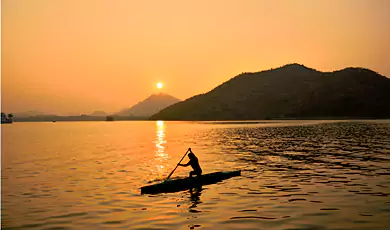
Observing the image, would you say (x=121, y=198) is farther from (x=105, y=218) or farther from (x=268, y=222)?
(x=268, y=222)

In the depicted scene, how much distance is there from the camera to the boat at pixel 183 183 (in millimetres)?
23688

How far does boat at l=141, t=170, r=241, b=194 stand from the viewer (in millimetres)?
23688

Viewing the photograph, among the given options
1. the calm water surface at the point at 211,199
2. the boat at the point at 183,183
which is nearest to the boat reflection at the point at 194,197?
the calm water surface at the point at 211,199

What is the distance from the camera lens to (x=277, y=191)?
23.3m

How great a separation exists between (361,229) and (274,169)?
59.9 ft

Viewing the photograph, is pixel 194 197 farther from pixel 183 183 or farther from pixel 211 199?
pixel 183 183

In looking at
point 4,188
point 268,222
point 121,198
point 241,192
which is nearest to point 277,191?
point 241,192

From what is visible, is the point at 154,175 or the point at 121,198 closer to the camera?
the point at 121,198

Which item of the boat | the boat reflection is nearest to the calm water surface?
the boat reflection

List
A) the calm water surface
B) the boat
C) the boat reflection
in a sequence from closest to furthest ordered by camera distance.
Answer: the calm water surface < the boat reflection < the boat

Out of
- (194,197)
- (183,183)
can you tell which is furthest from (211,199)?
(183,183)

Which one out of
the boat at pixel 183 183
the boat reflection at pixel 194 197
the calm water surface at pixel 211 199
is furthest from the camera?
the boat at pixel 183 183

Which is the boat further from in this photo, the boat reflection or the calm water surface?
the calm water surface

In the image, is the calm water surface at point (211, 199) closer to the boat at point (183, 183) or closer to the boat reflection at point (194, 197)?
the boat reflection at point (194, 197)
